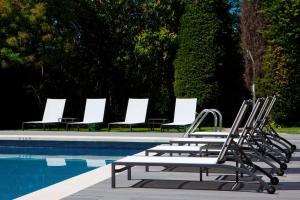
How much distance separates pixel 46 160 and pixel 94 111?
5115 mm

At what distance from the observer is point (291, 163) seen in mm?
8156

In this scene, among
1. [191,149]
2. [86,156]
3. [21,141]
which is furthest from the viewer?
[21,141]

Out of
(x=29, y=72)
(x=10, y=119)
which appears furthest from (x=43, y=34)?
(x=10, y=119)

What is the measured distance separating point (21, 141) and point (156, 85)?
32.5 feet

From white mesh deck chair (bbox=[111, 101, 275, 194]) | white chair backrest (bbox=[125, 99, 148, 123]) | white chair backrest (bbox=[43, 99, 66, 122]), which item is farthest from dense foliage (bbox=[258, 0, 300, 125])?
white mesh deck chair (bbox=[111, 101, 275, 194])

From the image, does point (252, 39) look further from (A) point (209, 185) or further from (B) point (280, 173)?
(A) point (209, 185)

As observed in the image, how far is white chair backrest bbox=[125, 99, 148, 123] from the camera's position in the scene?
16156 mm

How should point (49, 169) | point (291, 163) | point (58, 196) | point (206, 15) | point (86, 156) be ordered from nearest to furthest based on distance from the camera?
point (58, 196)
point (291, 163)
point (49, 169)
point (86, 156)
point (206, 15)

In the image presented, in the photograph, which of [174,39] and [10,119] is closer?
[10,119]

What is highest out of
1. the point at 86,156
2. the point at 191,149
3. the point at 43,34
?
the point at 43,34

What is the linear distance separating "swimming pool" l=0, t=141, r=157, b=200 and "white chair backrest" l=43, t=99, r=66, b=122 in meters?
2.91

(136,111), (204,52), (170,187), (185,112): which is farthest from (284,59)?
(170,187)

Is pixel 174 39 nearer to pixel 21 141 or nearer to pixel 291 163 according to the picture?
pixel 21 141

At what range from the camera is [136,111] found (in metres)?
16.3
